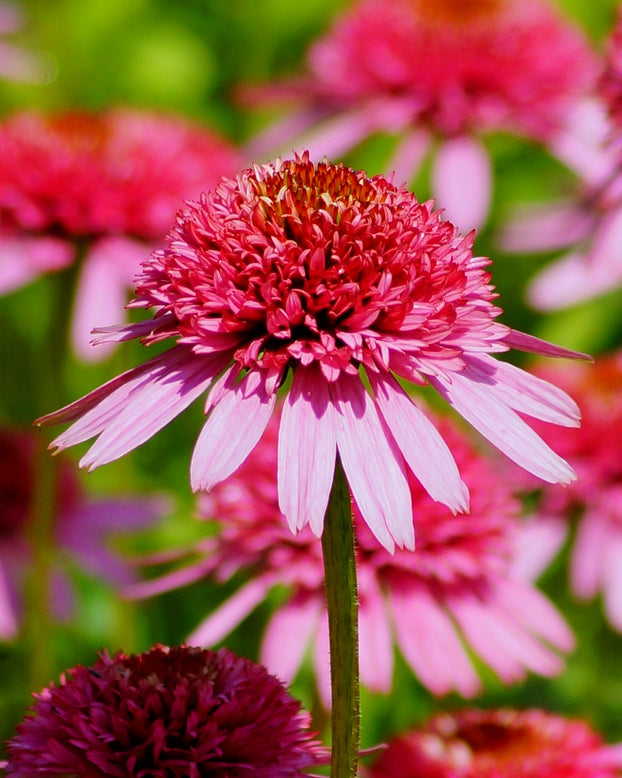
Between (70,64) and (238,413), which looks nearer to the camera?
(238,413)

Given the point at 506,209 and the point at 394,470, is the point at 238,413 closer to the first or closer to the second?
the point at 394,470

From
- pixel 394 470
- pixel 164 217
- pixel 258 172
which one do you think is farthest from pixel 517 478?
pixel 394 470

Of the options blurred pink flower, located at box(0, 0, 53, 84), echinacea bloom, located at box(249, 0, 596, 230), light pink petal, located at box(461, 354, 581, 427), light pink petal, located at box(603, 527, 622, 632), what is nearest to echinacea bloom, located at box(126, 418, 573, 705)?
light pink petal, located at box(603, 527, 622, 632)

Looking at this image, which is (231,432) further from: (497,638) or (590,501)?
(590,501)

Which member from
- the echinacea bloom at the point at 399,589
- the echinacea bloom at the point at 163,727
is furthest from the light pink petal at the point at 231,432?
the echinacea bloom at the point at 399,589

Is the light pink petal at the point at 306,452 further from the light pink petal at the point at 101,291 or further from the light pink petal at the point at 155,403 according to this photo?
the light pink petal at the point at 101,291

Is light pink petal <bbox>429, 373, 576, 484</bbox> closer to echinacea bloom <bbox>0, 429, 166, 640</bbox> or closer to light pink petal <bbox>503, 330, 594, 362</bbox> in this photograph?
light pink petal <bbox>503, 330, 594, 362</bbox>

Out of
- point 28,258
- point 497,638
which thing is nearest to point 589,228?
point 497,638
